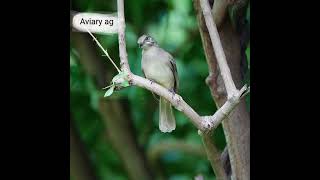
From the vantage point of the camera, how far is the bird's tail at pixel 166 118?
1833mm

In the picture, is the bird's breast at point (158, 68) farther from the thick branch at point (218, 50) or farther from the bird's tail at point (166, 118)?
the thick branch at point (218, 50)

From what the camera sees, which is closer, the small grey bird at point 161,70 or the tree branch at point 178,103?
the tree branch at point 178,103

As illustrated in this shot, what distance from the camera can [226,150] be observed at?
1.88 m

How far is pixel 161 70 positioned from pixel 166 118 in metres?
0.14

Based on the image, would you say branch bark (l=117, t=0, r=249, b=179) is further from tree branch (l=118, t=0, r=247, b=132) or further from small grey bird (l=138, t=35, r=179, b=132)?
small grey bird (l=138, t=35, r=179, b=132)

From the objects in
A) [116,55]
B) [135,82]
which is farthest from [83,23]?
[135,82]

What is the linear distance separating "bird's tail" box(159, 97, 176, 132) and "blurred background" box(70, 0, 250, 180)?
26 millimetres

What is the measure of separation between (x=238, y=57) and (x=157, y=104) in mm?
233

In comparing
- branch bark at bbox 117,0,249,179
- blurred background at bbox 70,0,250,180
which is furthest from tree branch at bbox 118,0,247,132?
blurred background at bbox 70,0,250,180

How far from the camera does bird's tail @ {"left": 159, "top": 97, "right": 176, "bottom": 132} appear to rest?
72.2 inches

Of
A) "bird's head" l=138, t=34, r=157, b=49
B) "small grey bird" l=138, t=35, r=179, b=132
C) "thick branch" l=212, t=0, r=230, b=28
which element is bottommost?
"small grey bird" l=138, t=35, r=179, b=132

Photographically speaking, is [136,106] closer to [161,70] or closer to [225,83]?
[161,70]

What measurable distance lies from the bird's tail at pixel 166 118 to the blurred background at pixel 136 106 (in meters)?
0.03

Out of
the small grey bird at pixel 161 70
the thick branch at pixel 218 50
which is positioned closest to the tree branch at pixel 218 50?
the thick branch at pixel 218 50
